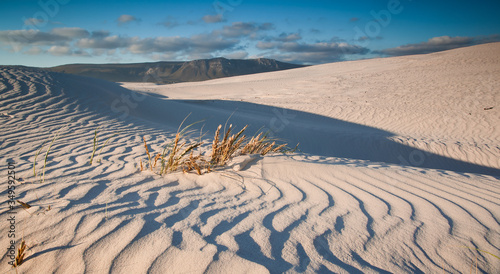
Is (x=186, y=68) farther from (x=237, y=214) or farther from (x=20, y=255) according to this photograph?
(x=20, y=255)

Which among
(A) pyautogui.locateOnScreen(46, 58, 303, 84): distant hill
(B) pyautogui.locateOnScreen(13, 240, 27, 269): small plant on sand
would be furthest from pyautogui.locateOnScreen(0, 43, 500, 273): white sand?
(A) pyautogui.locateOnScreen(46, 58, 303, 84): distant hill

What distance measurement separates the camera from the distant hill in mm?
106500

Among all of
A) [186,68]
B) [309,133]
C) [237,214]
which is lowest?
[309,133]

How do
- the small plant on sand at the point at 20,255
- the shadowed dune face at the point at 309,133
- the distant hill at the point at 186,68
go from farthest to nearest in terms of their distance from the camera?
the distant hill at the point at 186,68
the shadowed dune face at the point at 309,133
the small plant on sand at the point at 20,255

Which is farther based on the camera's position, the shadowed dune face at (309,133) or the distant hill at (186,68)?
the distant hill at (186,68)

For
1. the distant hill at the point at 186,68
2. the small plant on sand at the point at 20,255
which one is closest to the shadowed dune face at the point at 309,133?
the small plant on sand at the point at 20,255

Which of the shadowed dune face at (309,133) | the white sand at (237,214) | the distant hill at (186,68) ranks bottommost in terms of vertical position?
the shadowed dune face at (309,133)

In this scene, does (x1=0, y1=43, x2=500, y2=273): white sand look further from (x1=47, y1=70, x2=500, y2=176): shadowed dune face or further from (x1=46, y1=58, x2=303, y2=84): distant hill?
(x1=46, y1=58, x2=303, y2=84): distant hill

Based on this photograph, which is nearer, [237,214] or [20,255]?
[20,255]

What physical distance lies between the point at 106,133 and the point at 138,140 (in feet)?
2.87

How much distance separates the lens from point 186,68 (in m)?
145

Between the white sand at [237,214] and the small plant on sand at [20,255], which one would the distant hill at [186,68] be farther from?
the small plant on sand at [20,255]

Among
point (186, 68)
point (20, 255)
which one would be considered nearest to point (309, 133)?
point (20, 255)

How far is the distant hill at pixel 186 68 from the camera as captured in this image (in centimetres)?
10650
